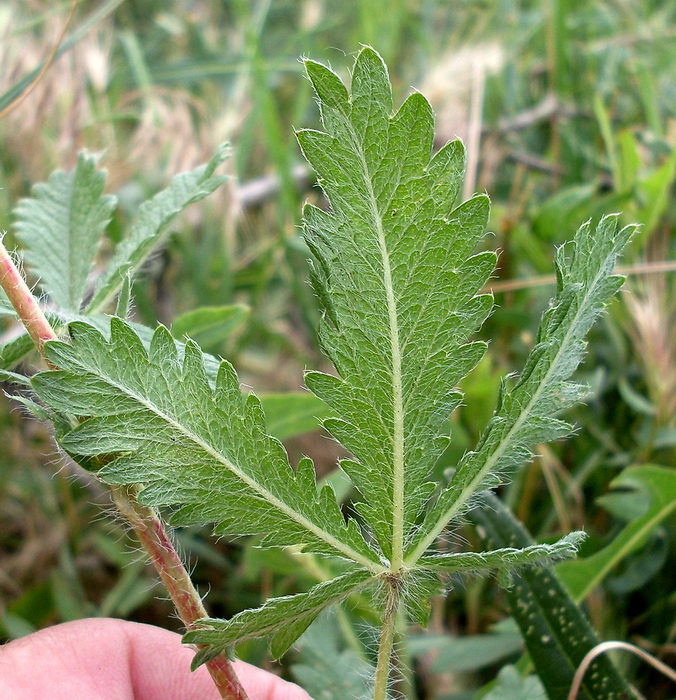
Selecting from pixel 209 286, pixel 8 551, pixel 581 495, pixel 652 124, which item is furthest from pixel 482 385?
pixel 8 551

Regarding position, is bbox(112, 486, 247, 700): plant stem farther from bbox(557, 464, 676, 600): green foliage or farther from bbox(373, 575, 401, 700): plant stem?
bbox(557, 464, 676, 600): green foliage

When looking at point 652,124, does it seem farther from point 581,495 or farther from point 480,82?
point 581,495

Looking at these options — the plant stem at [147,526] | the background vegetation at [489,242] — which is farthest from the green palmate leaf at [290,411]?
the plant stem at [147,526]

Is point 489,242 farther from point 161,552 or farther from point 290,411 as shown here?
point 161,552

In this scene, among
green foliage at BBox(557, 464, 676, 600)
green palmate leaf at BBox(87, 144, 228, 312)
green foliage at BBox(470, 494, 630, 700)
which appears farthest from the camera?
green foliage at BBox(557, 464, 676, 600)

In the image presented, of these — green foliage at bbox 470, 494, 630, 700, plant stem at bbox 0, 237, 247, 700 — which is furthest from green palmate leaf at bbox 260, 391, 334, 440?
plant stem at bbox 0, 237, 247, 700

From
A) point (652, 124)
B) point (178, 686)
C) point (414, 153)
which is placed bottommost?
point (178, 686)
